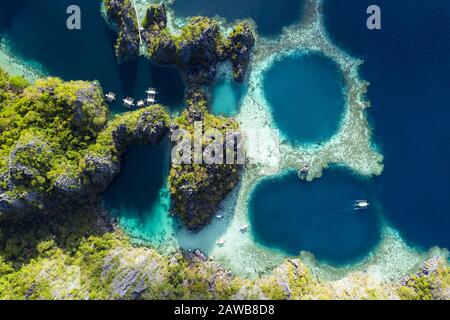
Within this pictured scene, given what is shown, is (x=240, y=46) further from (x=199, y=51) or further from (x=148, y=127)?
(x=148, y=127)

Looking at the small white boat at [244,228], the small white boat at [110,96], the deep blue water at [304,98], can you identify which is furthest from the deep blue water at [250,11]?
the small white boat at [244,228]

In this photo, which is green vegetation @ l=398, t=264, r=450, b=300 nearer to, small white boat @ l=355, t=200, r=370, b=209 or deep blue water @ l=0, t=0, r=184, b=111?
small white boat @ l=355, t=200, r=370, b=209

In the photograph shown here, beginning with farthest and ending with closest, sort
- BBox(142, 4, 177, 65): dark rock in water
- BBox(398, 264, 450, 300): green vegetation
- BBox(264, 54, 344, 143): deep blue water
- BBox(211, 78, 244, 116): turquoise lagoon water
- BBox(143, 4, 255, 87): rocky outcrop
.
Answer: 1. BBox(264, 54, 344, 143): deep blue water
2. BBox(211, 78, 244, 116): turquoise lagoon water
3. BBox(142, 4, 177, 65): dark rock in water
4. BBox(143, 4, 255, 87): rocky outcrop
5. BBox(398, 264, 450, 300): green vegetation

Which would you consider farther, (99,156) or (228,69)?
(228,69)

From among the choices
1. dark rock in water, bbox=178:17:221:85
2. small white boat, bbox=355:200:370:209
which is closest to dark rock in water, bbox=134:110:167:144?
dark rock in water, bbox=178:17:221:85

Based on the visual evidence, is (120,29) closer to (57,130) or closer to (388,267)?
(57,130)
